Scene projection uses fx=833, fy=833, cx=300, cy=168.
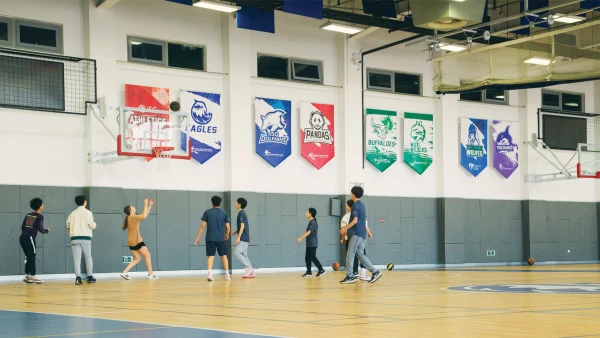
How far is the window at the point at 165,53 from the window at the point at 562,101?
15335mm

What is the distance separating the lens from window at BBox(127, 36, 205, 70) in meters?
24.3

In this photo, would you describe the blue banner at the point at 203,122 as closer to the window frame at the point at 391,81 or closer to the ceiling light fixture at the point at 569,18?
the window frame at the point at 391,81

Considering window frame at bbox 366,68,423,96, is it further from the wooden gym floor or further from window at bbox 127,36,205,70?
the wooden gym floor

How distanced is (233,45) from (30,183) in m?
7.49

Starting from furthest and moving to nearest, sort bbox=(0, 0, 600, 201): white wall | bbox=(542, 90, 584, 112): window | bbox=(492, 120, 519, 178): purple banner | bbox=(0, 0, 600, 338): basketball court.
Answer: bbox=(542, 90, 584, 112): window
bbox=(492, 120, 519, 178): purple banner
bbox=(0, 0, 600, 201): white wall
bbox=(0, 0, 600, 338): basketball court

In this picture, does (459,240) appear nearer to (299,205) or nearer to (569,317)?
(299,205)

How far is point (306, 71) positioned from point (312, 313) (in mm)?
18812

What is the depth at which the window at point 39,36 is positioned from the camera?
2231 cm

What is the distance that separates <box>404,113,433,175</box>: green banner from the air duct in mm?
12050

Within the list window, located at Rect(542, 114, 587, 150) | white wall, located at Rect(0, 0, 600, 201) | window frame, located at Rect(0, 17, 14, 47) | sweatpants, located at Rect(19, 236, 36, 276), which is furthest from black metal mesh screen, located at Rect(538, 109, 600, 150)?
sweatpants, located at Rect(19, 236, 36, 276)

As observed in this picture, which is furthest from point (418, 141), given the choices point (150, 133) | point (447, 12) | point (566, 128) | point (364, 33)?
point (447, 12)

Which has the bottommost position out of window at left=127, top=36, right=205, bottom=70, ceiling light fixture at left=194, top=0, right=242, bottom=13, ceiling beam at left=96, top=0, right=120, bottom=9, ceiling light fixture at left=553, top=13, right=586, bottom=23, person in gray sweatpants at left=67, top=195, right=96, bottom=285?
person in gray sweatpants at left=67, top=195, right=96, bottom=285

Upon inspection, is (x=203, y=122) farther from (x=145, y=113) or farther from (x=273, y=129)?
(x=145, y=113)

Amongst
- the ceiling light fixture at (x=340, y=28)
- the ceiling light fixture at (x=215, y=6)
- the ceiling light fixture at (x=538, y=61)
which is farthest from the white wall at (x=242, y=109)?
the ceiling light fixture at (x=538, y=61)
